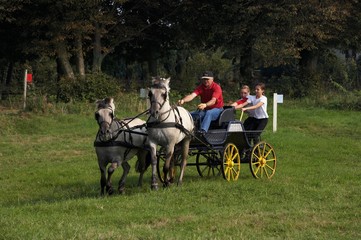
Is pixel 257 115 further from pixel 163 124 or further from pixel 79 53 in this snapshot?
pixel 79 53

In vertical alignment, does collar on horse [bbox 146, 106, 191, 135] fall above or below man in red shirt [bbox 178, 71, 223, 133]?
below

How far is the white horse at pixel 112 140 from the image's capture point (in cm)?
1152

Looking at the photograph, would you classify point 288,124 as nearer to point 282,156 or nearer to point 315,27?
point 282,156

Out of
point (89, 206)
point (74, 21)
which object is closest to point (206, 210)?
point (89, 206)

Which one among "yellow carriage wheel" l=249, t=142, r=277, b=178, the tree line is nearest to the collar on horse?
"yellow carriage wheel" l=249, t=142, r=277, b=178

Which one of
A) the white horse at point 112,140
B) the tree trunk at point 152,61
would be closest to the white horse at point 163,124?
the white horse at point 112,140

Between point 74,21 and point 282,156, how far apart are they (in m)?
17.7

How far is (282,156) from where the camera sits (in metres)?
17.7

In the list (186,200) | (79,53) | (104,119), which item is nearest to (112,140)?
(104,119)

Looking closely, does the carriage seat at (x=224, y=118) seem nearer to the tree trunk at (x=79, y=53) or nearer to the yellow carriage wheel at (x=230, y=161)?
the yellow carriage wheel at (x=230, y=161)

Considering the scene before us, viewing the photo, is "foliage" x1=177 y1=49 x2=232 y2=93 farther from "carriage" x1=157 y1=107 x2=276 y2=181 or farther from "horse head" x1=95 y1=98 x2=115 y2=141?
"horse head" x1=95 y1=98 x2=115 y2=141

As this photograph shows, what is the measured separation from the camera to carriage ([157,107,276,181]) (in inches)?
517

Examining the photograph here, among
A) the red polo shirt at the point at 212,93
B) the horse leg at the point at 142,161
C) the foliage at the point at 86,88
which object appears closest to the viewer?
the horse leg at the point at 142,161

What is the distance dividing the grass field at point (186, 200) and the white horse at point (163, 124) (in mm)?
695
